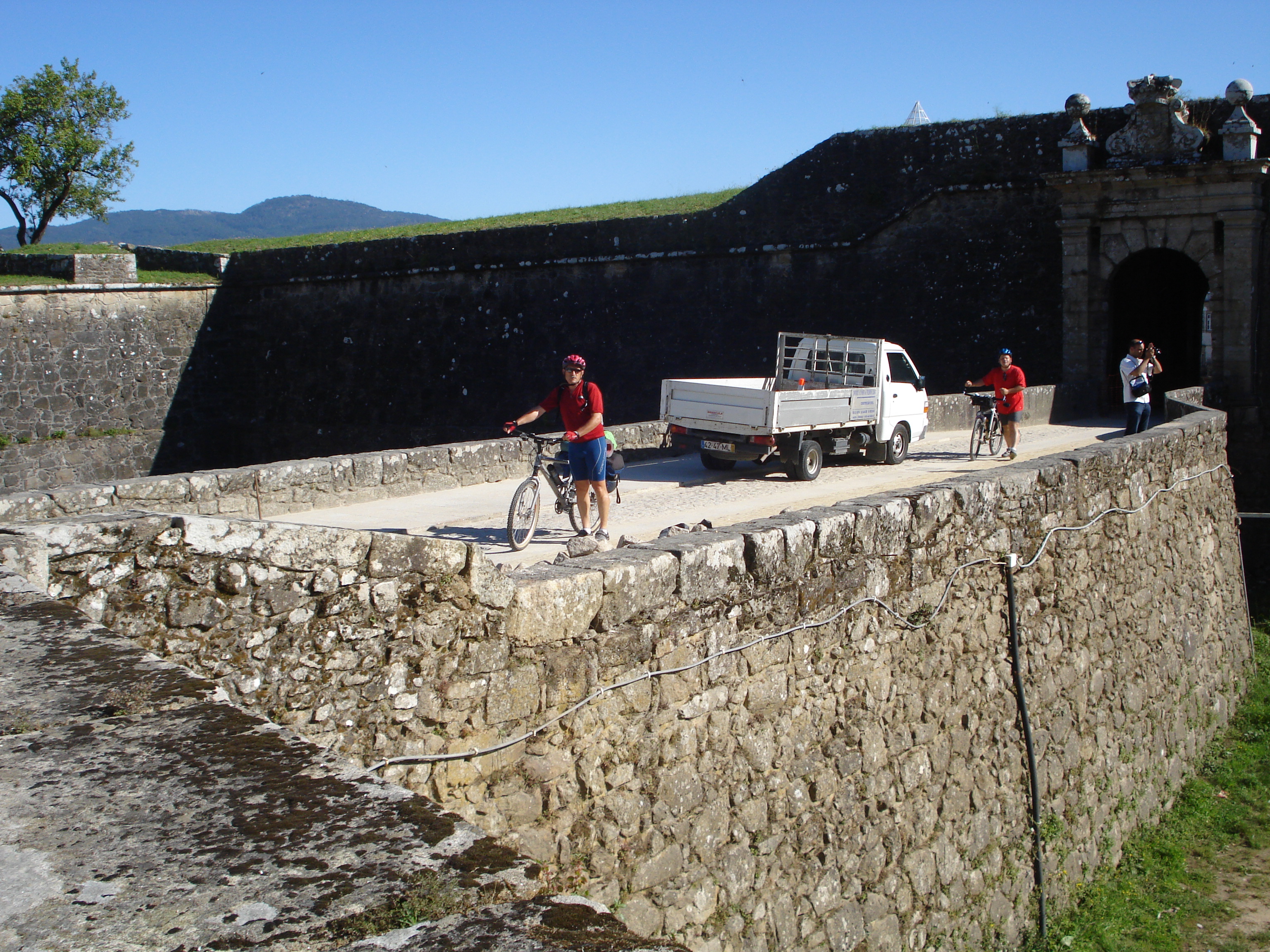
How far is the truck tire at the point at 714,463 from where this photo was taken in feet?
45.0

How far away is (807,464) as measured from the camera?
1295 centimetres

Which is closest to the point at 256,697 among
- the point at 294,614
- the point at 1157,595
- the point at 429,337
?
the point at 294,614

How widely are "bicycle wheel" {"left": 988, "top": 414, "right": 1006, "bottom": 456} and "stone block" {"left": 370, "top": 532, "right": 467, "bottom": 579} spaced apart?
1204cm

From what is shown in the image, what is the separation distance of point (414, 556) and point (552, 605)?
2.11 ft

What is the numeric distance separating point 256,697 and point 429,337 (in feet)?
73.5

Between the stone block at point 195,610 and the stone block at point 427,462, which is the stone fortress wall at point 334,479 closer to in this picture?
the stone block at point 427,462

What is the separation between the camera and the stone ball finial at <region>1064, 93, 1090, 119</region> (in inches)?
752

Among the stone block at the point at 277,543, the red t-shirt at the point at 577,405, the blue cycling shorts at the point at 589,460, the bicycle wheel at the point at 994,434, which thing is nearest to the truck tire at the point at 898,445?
the bicycle wheel at the point at 994,434

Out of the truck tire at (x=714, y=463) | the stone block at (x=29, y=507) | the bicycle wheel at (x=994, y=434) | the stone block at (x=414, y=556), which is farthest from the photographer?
the bicycle wheel at (x=994, y=434)

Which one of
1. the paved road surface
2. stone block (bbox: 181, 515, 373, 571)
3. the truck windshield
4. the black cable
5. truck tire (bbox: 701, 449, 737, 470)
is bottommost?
the black cable

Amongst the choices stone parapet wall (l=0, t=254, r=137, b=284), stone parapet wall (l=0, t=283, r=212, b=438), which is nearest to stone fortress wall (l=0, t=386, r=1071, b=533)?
stone parapet wall (l=0, t=283, r=212, b=438)

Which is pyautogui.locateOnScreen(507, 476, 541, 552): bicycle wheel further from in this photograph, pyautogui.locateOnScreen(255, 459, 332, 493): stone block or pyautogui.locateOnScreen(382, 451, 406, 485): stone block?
pyautogui.locateOnScreen(382, 451, 406, 485): stone block

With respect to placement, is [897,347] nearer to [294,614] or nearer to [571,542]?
[571,542]

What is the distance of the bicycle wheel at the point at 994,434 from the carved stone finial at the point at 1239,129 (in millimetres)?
7112
